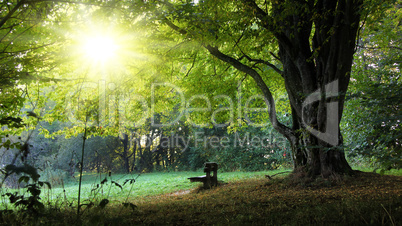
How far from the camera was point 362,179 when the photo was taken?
6480mm

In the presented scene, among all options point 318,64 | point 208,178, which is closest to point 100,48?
point 208,178

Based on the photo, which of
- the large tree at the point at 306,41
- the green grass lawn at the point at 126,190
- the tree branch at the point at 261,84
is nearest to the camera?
the large tree at the point at 306,41

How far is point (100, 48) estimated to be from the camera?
8000mm

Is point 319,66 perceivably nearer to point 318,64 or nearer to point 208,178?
point 318,64

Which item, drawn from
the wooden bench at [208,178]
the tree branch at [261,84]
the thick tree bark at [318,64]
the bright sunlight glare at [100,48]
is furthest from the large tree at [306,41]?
the wooden bench at [208,178]

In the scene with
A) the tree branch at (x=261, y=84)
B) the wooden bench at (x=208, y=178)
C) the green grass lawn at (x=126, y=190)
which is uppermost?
the tree branch at (x=261, y=84)

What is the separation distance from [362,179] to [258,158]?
11.6m

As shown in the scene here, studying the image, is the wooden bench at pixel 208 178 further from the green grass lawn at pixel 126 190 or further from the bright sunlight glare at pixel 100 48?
the bright sunlight glare at pixel 100 48

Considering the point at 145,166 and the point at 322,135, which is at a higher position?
the point at 322,135

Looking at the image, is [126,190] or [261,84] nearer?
[261,84]

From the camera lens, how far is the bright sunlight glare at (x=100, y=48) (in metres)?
7.32

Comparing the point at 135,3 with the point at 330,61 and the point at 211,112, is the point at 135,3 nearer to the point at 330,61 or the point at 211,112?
the point at 330,61

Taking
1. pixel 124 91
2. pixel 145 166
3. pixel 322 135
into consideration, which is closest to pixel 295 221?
pixel 322 135

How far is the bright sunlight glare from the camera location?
7.32m
